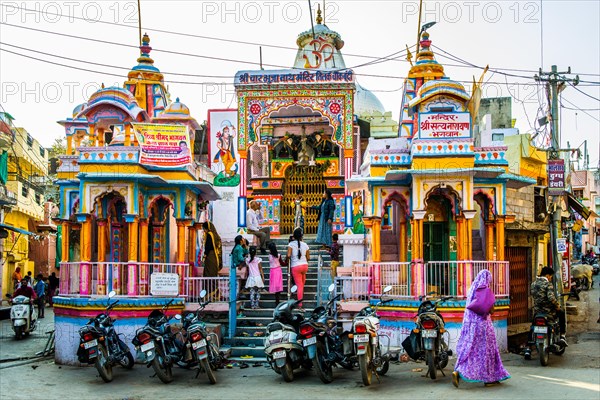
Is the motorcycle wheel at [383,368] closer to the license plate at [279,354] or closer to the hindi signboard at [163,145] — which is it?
the license plate at [279,354]

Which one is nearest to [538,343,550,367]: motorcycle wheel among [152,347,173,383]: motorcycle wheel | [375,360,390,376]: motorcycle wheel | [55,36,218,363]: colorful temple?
[375,360,390,376]: motorcycle wheel

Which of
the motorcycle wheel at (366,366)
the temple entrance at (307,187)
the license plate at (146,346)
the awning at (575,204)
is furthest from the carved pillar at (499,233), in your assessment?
the awning at (575,204)

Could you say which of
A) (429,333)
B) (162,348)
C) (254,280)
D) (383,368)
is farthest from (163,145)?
(429,333)

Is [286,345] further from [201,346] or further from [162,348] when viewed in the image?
[162,348]

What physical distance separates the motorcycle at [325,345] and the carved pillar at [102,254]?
527 centimetres

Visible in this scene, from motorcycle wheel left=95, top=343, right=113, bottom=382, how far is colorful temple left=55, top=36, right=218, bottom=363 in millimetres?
2411

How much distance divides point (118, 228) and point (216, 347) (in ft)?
22.0

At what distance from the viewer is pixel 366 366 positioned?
10.3 meters

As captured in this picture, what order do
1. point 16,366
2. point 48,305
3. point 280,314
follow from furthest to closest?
1. point 48,305
2. point 16,366
3. point 280,314

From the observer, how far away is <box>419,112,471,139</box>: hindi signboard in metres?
14.4

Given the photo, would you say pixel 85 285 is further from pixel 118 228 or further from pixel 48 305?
pixel 48 305

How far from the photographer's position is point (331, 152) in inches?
934

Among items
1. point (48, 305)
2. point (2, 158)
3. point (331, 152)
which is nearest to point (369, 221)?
point (331, 152)

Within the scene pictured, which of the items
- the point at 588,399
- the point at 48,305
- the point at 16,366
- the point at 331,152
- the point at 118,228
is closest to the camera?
the point at 588,399
